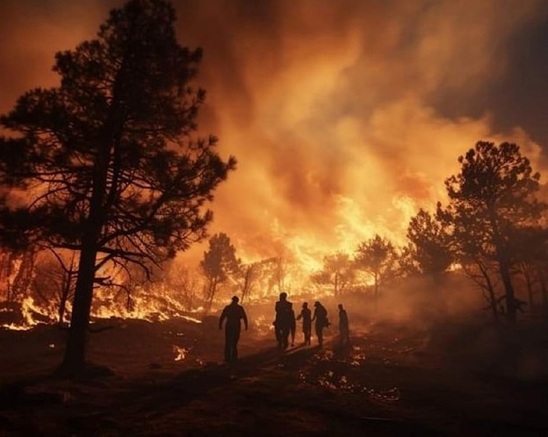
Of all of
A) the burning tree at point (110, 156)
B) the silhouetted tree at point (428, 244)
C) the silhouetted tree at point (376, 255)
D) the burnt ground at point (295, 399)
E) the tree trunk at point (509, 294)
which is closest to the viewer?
the burnt ground at point (295, 399)

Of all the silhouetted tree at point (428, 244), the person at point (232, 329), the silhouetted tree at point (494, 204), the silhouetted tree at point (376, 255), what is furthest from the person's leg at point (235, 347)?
the silhouetted tree at point (376, 255)

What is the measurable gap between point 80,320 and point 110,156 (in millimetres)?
4590

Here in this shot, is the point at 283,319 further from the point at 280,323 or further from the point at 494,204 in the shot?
the point at 494,204

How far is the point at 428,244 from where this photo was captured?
38219 mm

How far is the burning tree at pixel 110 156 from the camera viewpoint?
1099 centimetres

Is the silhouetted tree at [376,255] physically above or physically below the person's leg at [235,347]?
above

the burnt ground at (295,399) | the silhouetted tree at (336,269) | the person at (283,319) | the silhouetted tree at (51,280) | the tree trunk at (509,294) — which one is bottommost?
the burnt ground at (295,399)

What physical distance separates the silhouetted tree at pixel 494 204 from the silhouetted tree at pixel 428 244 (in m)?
8.98

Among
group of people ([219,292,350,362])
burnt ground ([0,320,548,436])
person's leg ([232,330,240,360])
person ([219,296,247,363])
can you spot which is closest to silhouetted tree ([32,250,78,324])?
group of people ([219,292,350,362])

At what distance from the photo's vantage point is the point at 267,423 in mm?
6750

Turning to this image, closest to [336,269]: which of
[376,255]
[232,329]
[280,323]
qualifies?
[376,255]

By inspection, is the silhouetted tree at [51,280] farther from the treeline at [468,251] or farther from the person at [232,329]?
the person at [232,329]

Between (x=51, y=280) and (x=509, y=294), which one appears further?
(x=51, y=280)

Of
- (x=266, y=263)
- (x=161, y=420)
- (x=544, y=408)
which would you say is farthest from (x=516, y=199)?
(x=266, y=263)
